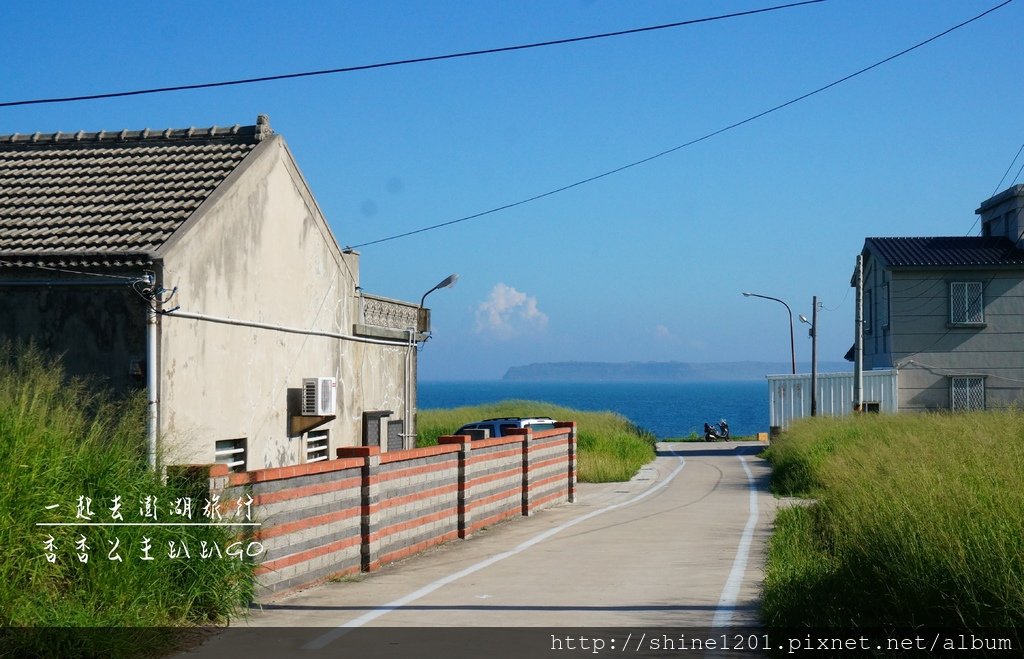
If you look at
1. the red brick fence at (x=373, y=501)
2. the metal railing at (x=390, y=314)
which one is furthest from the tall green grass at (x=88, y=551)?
the metal railing at (x=390, y=314)

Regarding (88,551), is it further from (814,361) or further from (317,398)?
(814,361)

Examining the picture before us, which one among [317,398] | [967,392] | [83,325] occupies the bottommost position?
[967,392]

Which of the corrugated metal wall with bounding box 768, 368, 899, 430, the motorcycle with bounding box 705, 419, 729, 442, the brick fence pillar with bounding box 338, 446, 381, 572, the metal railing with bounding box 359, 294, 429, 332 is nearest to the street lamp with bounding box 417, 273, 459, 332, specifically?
the metal railing with bounding box 359, 294, 429, 332

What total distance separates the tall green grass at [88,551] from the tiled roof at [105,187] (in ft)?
12.6

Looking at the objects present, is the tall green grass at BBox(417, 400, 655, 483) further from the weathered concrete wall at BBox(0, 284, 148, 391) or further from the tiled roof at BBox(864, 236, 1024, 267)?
the weathered concrete wall at BBox(0, 284, 148, 391)

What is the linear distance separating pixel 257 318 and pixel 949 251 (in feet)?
109

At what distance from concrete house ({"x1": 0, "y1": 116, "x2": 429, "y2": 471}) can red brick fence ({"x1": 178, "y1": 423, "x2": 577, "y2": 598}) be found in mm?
1323

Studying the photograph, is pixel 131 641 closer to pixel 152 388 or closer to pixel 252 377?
pixel 152 388

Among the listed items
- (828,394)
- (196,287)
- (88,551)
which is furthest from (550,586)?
(828,394)

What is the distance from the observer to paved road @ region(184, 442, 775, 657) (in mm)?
9336

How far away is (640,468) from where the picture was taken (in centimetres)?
3688

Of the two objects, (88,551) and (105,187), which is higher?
(105,187)

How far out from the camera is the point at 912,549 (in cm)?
866

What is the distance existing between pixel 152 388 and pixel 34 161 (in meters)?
6.68
